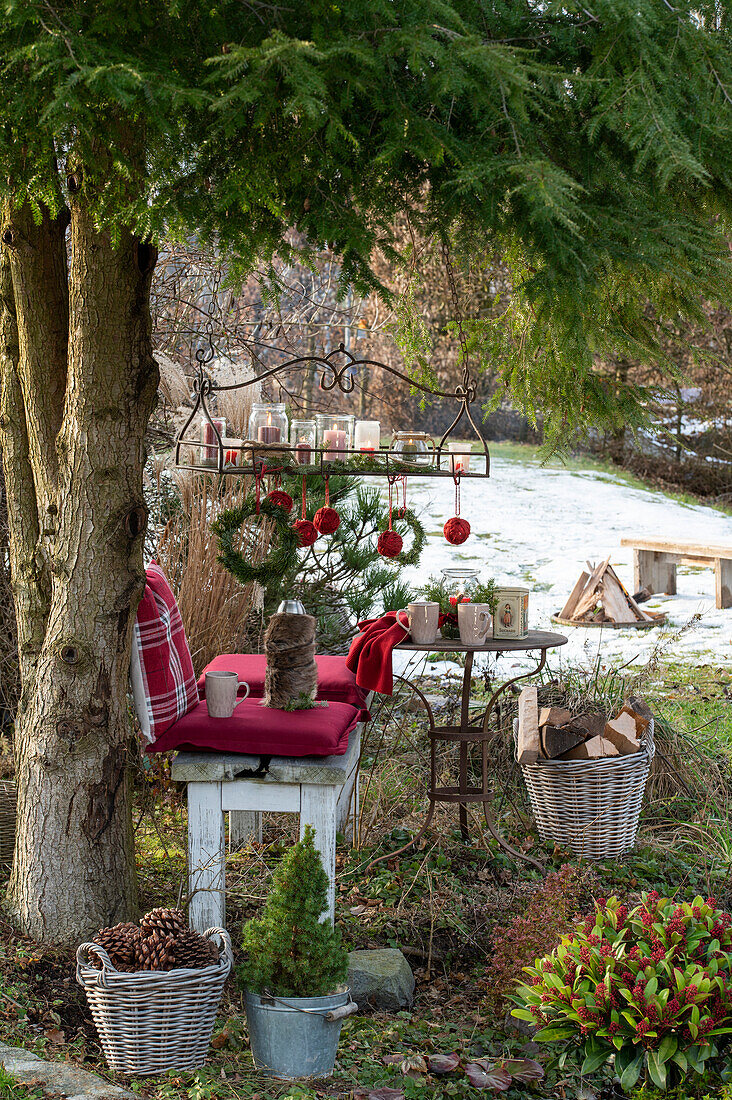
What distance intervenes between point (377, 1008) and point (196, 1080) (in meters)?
0.79

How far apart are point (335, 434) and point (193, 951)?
5.33 ft

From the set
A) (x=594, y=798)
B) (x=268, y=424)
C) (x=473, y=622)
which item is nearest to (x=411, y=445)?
(x=268, y=424)

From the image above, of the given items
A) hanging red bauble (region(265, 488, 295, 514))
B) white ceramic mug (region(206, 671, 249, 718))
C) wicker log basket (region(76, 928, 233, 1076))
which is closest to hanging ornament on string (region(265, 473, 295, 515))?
hanging red bauble (region(265, 488, 295, 514))

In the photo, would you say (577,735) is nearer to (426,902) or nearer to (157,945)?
(426,902)

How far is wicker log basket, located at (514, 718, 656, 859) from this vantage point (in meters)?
4.01

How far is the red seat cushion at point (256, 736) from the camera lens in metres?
3.07

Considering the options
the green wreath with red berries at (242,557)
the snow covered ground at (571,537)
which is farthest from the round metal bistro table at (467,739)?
the snow covered ground at (571,537)

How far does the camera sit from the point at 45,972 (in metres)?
2.86

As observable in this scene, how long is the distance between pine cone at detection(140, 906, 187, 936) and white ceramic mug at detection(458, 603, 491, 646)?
150cm

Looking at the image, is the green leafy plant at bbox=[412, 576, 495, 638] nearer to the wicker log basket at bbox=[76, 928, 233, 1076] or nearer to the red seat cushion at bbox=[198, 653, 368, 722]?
the red seat cushion at bbox=[198, 653, 368, 722]

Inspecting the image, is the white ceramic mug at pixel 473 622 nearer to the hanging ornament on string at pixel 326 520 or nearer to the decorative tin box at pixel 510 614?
the decorative tin box at pixel 510 614

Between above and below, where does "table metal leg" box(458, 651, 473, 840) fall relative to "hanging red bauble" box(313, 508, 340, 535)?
below

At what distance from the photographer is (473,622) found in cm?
376

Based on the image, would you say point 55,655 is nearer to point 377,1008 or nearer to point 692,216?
point 377,1008
